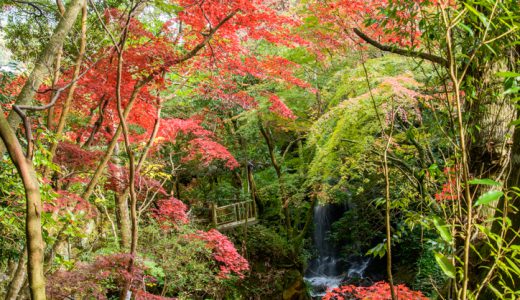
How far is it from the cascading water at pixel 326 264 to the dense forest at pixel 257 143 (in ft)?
0.18

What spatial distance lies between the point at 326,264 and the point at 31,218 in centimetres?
1071

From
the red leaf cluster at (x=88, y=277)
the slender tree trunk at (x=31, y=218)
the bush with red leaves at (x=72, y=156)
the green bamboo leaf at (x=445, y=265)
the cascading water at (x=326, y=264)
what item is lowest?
the cascading water at (x=326, y=264)

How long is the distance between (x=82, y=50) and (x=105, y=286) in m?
3.49

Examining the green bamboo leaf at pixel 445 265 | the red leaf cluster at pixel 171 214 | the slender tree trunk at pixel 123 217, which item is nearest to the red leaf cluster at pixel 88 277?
the slender tree trunk at pixel 123 217

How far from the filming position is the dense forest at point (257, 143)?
4.63 ft

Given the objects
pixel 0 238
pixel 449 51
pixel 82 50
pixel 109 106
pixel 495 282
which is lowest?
pixel 495 282

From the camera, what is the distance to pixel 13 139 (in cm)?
135

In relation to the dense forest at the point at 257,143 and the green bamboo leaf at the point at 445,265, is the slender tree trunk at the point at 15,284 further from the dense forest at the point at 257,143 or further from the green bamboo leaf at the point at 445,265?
the green bamboo leaf at the point at 445,265

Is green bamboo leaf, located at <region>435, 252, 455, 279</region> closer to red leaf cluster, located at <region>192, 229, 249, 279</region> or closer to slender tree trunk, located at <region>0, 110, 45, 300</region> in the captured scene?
slender tree trunk, located at <region>0, 110, 45, 300</region>

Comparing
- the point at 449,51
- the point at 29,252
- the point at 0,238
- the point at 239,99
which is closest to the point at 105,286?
the point at 0,238

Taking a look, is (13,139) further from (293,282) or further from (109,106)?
(293,282)

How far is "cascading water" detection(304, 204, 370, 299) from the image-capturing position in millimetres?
10109

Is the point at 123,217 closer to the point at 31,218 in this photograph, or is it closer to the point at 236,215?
the point at 236,215

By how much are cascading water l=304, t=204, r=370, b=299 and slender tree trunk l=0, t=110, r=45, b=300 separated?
9127mm
